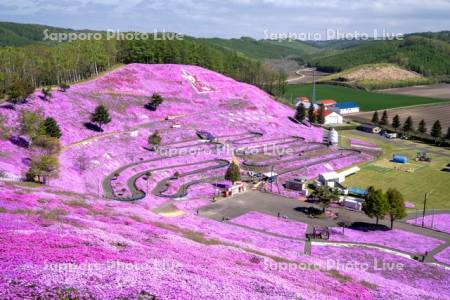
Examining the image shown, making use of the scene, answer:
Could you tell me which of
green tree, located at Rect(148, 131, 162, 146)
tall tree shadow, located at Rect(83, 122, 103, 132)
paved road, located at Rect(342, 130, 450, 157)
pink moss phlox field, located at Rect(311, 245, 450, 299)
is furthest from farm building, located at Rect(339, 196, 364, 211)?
tall tree shadow, located at Rect(83, 122, 103, 132)

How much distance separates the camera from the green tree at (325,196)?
71.6m

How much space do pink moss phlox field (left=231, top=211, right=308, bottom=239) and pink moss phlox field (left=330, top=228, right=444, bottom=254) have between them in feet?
16.8

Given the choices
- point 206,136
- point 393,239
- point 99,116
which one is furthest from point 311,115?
point 393,239

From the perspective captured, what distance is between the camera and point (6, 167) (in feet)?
217

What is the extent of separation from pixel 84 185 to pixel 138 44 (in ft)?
333

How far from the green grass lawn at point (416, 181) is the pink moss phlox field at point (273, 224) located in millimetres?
28521

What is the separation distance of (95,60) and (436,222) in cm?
11539

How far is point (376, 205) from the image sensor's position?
217ft

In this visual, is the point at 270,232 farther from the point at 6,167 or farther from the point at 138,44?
the point at 138,44

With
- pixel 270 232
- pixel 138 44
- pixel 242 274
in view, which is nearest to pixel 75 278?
pixel 242 274

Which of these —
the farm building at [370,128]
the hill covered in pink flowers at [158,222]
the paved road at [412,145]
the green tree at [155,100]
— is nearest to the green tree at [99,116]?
the hill covered in pink flowers at [158,222]

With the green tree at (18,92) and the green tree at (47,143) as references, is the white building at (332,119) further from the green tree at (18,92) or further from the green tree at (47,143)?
the green tree at (47,143)

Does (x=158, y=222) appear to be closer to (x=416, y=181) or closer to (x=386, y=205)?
(x=386, y=205)

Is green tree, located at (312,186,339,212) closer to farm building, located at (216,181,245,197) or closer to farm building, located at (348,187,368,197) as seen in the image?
farm building, located at (348,187,368,197)
